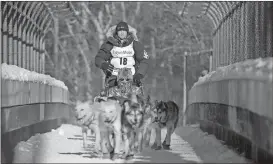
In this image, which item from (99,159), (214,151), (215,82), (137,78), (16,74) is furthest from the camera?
(215,82)

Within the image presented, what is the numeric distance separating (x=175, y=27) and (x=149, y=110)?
44.8 metres

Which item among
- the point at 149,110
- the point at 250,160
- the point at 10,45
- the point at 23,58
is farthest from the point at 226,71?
the point at 23,58

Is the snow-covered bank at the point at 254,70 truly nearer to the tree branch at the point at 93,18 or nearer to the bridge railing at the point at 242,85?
the bridge railing at the point at 242,85

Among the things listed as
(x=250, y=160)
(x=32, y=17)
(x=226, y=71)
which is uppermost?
(x=32, y=17)

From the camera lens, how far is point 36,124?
19.6 m

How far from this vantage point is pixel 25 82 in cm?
1591

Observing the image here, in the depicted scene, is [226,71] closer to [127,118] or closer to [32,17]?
[127,118]

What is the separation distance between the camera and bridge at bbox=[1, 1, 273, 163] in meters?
11.5

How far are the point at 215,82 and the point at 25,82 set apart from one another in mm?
3334

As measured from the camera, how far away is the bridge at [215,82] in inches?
453

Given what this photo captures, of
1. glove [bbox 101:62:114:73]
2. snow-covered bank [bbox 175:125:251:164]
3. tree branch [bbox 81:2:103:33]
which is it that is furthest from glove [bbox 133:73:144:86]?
tree branch [bbox 81:2:103:33]

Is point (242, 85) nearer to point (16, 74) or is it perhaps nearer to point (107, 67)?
point (107, 67)

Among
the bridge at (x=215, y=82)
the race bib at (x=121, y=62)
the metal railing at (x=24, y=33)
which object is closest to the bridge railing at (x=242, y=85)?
the bridge at (x=215, y=82)

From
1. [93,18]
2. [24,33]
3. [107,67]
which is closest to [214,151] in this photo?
[107,67]
